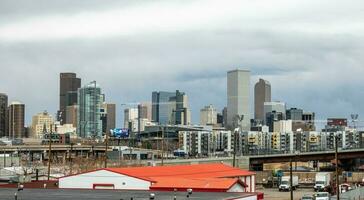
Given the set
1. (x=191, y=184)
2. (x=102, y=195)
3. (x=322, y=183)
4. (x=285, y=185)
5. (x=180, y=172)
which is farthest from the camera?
(x=285, y=185)

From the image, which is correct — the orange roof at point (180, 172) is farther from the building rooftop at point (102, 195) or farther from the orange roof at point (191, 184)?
the building rooftop at point (102, 195)

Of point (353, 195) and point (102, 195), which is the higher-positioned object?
Answer: point (102, 195)

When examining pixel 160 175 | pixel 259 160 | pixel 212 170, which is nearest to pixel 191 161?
pixel 259 160

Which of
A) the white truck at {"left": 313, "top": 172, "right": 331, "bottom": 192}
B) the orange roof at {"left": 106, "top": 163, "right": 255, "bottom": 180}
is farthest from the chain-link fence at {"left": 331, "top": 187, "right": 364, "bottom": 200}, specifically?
the white truck at {"left": 313, "top": 172, "right": 331, "bottom": 192}

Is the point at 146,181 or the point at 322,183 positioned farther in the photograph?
the point at 322,183

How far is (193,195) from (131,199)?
607cm

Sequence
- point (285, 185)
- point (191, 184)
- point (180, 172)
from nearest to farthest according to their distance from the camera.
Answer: point (191, 184)
point (180, 172)
point (285, 185)

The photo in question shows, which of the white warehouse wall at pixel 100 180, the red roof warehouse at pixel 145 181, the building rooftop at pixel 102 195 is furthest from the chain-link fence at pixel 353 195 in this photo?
the building rooftop at pixel 102 195

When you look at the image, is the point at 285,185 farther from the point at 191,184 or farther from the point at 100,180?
the point at 191,184

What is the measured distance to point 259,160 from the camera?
636ft

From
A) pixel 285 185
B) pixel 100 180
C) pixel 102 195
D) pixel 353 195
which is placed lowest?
pixel 285 185

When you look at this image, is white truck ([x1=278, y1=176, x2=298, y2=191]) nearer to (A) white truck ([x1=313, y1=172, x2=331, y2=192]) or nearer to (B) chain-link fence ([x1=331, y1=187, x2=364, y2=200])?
(A) white truck ([x1=313, y1=172, x2=331, y2=192])

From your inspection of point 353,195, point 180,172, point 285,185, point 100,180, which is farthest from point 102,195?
point 285,185

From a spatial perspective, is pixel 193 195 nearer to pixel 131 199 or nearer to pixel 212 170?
pixel 131 199
